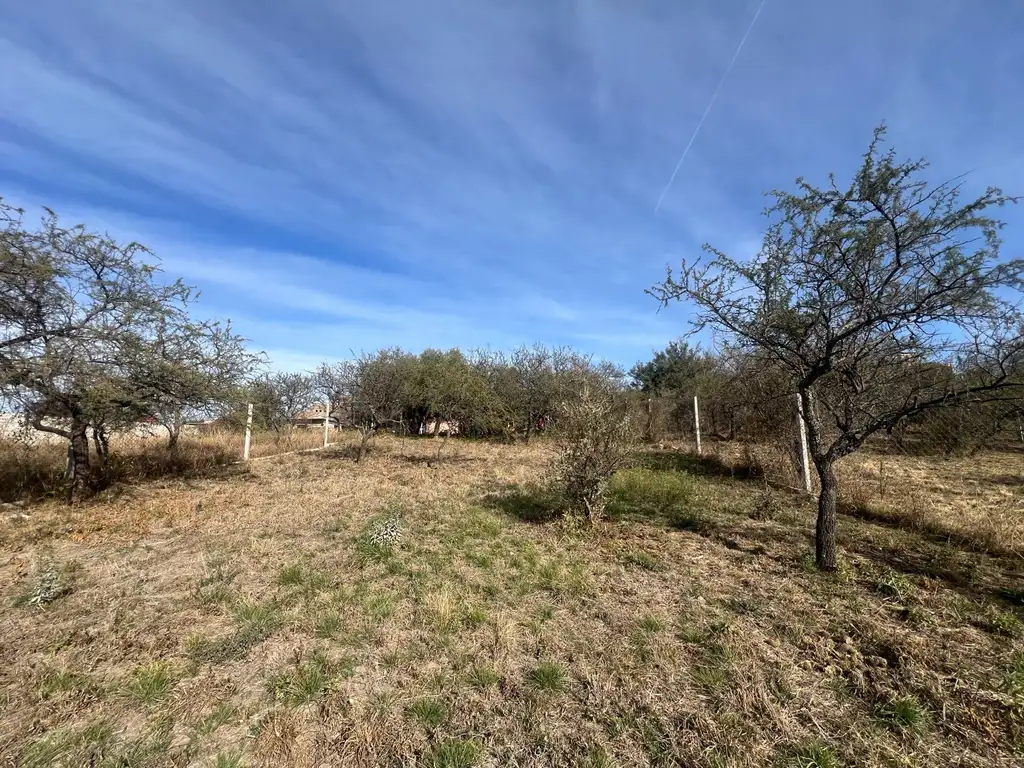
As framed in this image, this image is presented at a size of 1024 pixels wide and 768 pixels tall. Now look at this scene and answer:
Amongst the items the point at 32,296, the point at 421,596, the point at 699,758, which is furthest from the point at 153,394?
the point at 699,758

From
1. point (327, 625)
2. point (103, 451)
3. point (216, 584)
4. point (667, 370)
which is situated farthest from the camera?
point (667, 370)

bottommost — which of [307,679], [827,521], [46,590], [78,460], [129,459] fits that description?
[307,679]

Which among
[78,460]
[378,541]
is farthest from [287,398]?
[378,541]

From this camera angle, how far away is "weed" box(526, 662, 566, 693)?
307 centimetres

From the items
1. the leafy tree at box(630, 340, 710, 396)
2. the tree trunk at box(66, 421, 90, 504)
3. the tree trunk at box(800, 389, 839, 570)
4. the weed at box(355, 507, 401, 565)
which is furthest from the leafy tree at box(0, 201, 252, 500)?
the leafy tree at box(630, 340, 710, 396)

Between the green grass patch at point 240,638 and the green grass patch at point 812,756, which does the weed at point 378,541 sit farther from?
the green grass patch at point 812,756

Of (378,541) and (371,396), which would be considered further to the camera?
(371,396)

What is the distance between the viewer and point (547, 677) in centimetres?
314

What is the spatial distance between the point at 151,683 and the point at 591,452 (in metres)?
5.35

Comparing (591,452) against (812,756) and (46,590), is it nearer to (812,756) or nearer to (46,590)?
(812,756)

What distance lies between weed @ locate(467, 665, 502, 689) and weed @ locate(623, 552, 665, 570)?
260 cm

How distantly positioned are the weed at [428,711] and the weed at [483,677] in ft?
0.98

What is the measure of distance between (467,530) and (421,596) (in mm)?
2270

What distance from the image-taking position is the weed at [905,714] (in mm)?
2646
